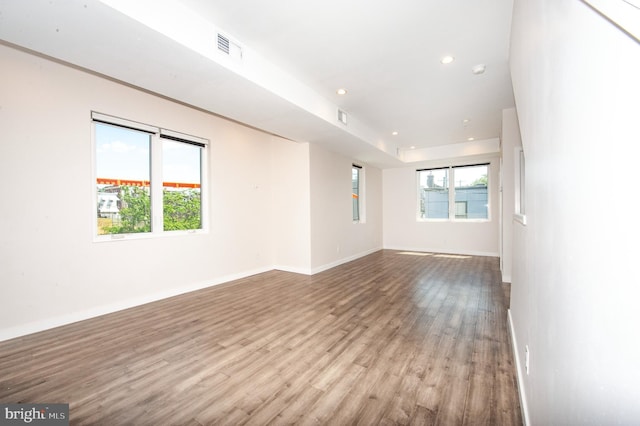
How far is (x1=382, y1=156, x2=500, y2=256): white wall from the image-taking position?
24.1 ft

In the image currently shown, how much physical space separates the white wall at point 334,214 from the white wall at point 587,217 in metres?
4.48

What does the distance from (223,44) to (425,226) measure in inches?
292

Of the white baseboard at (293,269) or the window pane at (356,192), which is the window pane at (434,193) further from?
the white baseboard at (293,269)

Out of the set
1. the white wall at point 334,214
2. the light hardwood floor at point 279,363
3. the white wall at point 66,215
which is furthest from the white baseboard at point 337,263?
the white wall at point 66,215

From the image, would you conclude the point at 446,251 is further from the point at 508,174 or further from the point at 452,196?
the point at 508,174

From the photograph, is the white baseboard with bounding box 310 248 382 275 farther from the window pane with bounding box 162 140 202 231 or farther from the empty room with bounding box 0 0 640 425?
the window pane with bounding box 162 140 202 231

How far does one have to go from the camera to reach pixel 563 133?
91 centimetres

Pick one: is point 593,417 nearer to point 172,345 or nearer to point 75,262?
point 172,345

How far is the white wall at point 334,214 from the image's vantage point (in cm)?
561

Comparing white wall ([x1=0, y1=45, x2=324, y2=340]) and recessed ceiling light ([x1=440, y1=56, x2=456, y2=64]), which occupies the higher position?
recessed ceiling light ([x1=440, y1=56, x2=456, y2=64])

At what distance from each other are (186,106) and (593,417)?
5198 millimetres

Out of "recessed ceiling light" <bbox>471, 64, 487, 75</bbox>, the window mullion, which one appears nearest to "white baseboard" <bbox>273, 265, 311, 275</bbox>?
"recessed ceiling light" <bbox>471, 64, 487, 75</bbox>

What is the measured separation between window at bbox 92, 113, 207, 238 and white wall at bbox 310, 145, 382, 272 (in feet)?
7.33

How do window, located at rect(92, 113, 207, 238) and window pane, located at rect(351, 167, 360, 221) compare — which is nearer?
window, located at rect(92, 113, 207, 238)
